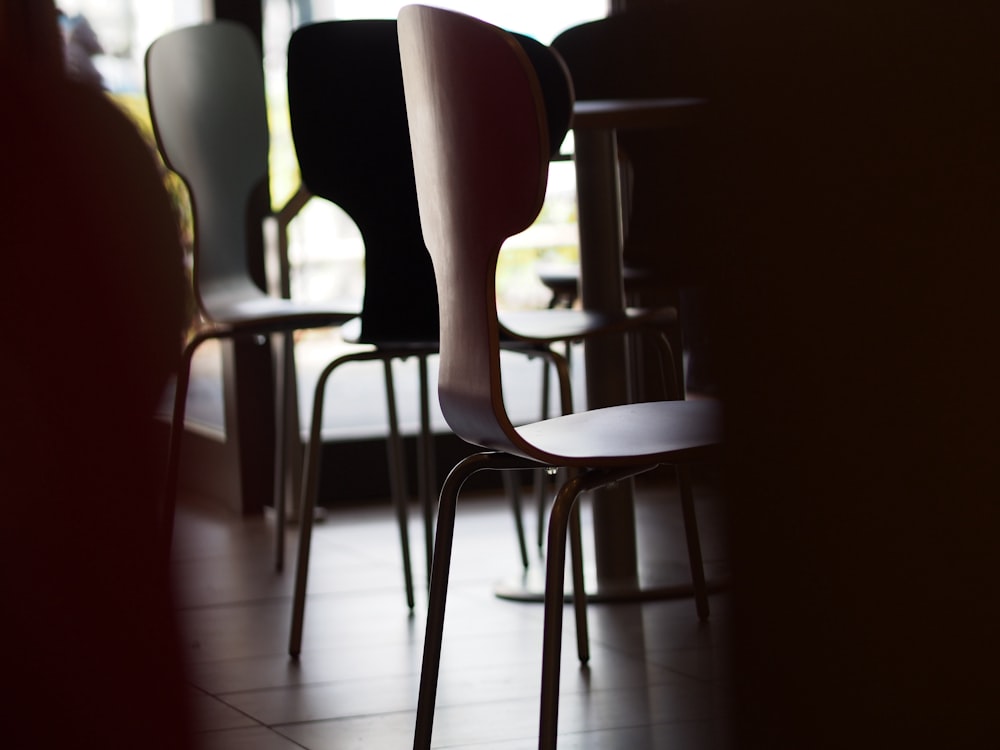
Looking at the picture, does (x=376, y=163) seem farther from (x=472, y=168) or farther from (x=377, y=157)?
(x=472, y=168)

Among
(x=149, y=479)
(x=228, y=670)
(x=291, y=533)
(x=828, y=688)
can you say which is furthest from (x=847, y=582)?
(x=291, y=533)

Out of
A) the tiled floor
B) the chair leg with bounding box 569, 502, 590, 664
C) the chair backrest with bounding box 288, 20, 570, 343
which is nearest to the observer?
the tiled floor

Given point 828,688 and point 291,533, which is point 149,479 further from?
point 291,533

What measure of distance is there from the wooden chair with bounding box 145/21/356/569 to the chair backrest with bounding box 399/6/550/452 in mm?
1220

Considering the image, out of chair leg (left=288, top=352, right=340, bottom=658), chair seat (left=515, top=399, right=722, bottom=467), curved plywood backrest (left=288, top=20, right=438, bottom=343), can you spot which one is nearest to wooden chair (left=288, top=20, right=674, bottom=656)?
curved plywood backrest (left=288, top=20, right=438, bottom=343)

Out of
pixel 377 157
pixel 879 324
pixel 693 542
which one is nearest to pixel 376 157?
pixel 377 157

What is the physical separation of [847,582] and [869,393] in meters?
0.08

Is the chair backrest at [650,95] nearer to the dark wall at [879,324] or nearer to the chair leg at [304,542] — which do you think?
the chair leg at [304,542]

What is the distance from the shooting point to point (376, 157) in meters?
2.18

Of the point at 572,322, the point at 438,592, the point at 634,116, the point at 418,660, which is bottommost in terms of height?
the point at 418,660

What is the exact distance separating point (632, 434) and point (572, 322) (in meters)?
0.88

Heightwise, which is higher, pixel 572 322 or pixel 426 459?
pixel 572 322

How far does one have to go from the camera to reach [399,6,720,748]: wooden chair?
1.21m

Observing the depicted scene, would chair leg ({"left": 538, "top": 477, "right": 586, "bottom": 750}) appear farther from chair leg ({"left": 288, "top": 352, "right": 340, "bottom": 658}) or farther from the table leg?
the table leg
